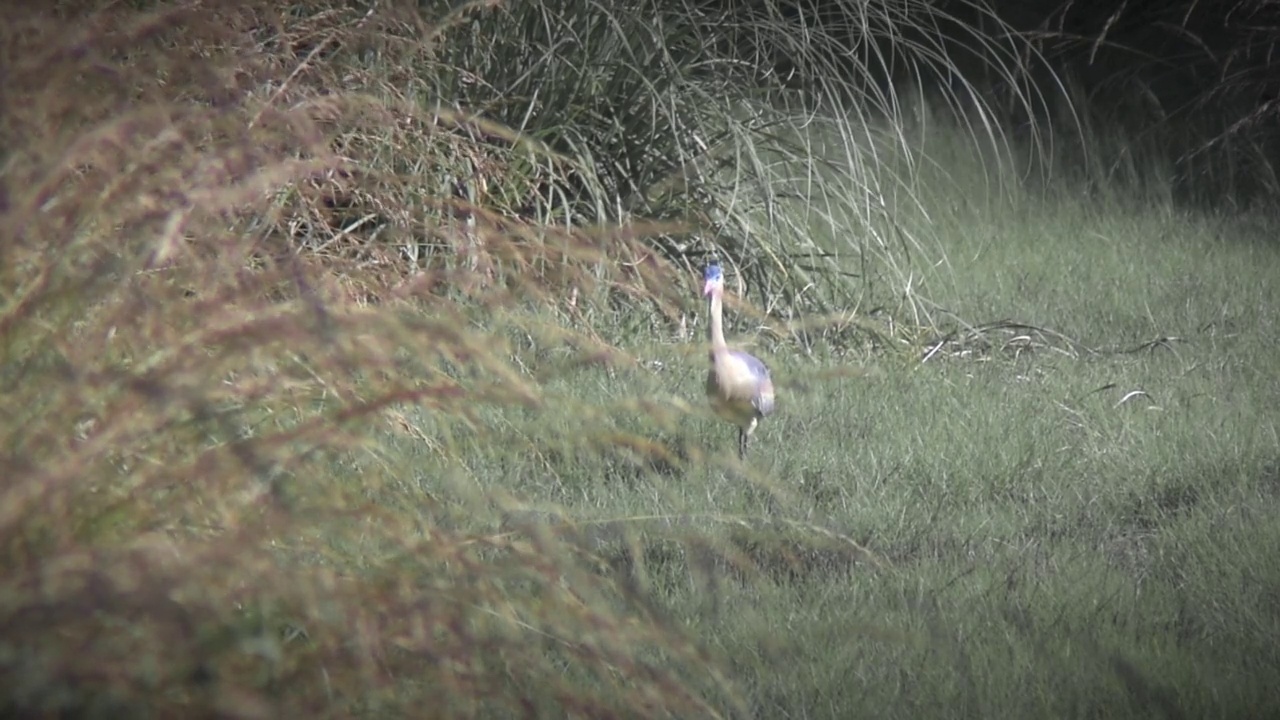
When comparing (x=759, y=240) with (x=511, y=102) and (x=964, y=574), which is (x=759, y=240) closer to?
(x=511, y=102)

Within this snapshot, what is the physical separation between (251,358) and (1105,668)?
4.63 ft

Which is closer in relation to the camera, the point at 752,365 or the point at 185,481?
Result: the point at 185,481

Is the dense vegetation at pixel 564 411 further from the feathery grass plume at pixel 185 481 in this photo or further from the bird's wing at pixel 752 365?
the bird's wing at pixel 752 365

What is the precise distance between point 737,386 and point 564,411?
397mm

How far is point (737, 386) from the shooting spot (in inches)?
137

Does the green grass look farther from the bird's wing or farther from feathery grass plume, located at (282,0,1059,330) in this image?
feathery grass plume, located at (282,0,1059,330)

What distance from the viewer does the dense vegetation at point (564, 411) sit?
66.7 inches

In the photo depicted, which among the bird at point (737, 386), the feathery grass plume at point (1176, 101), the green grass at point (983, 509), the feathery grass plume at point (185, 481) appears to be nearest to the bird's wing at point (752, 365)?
the bird at point (737, 386)

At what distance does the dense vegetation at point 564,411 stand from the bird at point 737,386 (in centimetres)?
11

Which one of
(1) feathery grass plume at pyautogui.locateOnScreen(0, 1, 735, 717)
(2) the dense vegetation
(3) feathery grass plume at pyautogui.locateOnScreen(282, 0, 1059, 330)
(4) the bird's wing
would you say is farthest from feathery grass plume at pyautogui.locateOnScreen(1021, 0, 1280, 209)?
(1) feathery grass plume at pyautogui.locateOnScreen(0, 1, 735, 717)

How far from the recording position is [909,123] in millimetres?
7504

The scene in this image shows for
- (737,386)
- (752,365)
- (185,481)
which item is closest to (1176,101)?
(752,365)

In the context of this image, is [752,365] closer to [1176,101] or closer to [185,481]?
[185,481]

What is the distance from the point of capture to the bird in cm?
349
